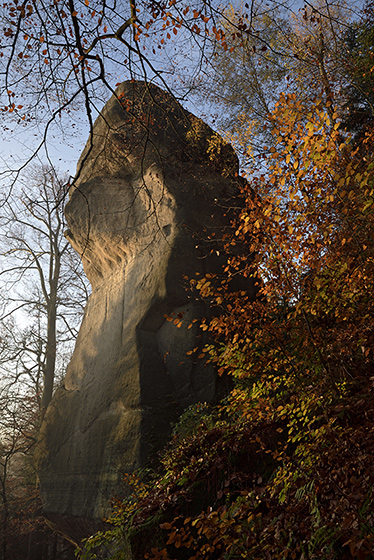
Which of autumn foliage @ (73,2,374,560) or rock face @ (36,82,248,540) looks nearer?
autumn foliage @ (73,2,374,560)

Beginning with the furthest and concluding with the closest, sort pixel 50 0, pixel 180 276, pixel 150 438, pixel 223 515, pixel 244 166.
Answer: pixel 244 166
pixel 180 276
pixel 150 438
pixel 50 0
pixel 223 515

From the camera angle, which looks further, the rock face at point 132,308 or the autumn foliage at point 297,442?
the rock face at point 132,308

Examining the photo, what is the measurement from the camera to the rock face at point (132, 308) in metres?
7.55

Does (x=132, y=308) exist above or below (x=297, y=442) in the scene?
above

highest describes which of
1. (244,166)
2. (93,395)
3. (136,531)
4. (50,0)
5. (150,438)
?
(244,166)

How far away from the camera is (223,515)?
10.8 ft

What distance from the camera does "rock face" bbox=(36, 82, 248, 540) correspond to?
755 centimetres

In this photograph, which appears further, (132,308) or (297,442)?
(132,308)

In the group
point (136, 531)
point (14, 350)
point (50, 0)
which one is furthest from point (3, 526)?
point (50, 0)

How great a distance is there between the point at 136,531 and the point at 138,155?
842 cm

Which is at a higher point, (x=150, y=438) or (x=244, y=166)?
(x=244, y=166)

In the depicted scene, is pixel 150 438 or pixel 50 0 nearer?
pixel 50 0

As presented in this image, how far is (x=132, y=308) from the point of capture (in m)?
9.08

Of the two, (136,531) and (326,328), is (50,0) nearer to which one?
(326,328)
